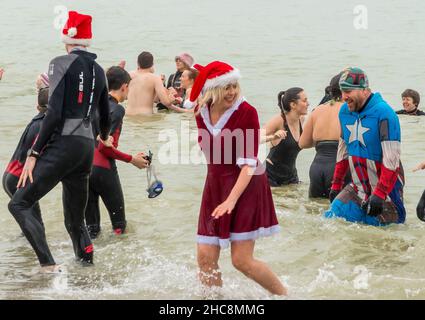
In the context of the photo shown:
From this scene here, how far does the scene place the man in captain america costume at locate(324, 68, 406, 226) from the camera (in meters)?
7.60

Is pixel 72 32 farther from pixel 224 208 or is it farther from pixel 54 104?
pixel 224 208

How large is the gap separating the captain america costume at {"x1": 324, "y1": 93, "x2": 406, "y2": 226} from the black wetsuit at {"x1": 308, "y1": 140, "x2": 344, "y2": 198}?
88 centimetres

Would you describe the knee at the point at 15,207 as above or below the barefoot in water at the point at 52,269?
A: above

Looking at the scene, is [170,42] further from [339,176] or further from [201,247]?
[201,247]

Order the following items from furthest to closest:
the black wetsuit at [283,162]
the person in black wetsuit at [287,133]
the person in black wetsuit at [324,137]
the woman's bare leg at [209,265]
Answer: the black wetsuit at [283,162], the person in black wetsuit at [287,133], the person in black wetsuit at [324,137], the woman's bare leg at [209,265]

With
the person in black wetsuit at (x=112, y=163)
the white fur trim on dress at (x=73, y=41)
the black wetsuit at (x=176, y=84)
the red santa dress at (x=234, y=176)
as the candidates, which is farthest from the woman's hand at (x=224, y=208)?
the black wetsuit at (x=176, y=84)

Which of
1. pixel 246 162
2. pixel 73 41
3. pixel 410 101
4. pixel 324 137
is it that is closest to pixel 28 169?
pixel 73 41

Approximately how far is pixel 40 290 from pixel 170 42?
22.1 meters

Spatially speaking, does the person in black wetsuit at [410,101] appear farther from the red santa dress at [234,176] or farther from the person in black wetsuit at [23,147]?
the red santa dress at [234,176]

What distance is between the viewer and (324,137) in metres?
9.16

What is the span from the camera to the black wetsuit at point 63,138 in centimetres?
663

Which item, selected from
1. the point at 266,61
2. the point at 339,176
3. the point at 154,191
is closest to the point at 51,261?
the point at 154,191

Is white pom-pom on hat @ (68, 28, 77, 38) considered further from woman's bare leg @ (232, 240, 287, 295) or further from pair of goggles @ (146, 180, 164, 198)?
woman's bare leg @ (232, 240, 287, 295)

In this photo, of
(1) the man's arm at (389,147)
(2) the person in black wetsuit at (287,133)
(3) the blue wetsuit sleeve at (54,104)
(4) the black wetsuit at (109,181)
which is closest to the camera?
(3) the blue wetsuit sleeve at (54,104)
